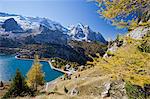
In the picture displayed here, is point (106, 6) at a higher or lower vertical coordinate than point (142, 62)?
higher

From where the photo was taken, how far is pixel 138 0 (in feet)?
30.1

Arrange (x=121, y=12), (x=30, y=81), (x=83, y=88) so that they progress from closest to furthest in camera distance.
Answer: (x=121, y=12), (x=83, y=88), (x=30, y=81)

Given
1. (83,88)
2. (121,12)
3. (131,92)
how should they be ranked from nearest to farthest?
(121,12)
(131,92)
(83,88)

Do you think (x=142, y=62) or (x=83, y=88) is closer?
(x=142, y=62)

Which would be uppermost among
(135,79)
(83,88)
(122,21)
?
(122,21)

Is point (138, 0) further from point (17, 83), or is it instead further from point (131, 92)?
point (17, 83)

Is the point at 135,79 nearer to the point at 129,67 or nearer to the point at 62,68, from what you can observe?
the point at 129,67

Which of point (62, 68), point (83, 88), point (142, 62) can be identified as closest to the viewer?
point (142, 62)

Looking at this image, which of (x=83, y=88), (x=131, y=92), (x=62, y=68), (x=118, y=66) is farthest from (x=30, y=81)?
(x=62, y=68)

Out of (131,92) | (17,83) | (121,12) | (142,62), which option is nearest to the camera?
(142,62)

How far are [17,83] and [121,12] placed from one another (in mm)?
30681

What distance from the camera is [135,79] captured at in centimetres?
924

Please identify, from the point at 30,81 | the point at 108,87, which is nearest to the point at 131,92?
the point at 108,87

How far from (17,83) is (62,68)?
513 ft
